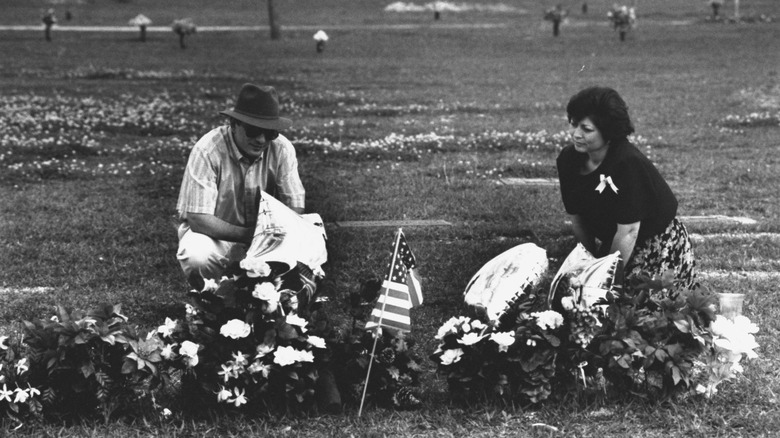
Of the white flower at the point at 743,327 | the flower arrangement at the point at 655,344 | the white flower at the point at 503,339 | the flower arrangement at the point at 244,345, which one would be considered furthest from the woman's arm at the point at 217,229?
the white flower at the point at 743,327

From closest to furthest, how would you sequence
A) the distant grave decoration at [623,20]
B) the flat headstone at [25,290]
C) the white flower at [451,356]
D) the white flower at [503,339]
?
1. the white flower at [503,339]
2. the white flower at [451,356]
3. the flat headstone at [25,290]
4. the distant grave decoration at [623,20]

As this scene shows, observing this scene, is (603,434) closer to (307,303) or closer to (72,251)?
(307,303)

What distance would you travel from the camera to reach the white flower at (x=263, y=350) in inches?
187

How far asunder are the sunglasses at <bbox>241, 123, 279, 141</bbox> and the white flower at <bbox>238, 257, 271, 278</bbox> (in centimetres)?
116

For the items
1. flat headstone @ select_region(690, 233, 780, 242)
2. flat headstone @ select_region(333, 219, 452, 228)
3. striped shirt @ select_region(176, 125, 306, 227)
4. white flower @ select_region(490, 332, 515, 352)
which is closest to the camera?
white flower @ select_region(490, 332, 515, 352)

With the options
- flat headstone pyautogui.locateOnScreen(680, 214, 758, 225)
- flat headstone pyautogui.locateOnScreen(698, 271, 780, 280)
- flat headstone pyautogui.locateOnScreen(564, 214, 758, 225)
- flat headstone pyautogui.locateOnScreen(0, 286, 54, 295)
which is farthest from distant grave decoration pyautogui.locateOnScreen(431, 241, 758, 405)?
flat headstone pyautogui.locateOnScreen(680, 214, 758, 225)

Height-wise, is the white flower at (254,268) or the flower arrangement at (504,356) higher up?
the white flower at (254,268)

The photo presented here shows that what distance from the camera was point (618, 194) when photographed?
5.75m

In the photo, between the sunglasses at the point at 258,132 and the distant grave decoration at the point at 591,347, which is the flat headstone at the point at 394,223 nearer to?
the sunglasses at the point at 258,132

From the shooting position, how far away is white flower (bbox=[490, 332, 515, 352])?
15.9 ft

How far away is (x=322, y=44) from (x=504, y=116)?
18097mm

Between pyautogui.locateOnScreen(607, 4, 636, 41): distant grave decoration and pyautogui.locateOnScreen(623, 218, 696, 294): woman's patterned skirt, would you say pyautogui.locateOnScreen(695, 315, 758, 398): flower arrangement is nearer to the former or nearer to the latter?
pyautogui.locateOnScreen(623, 218, 696, 294): woman's patterned skirt

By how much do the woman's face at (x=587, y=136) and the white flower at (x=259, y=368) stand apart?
2.09 metres

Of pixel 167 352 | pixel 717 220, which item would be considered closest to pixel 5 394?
pixel 167 352
